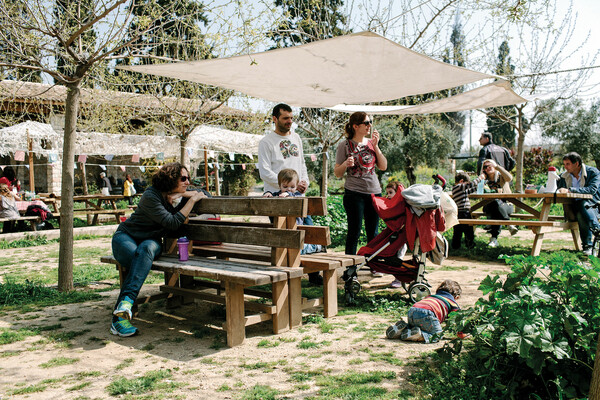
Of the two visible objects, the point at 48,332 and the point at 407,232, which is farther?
the point at 407,232

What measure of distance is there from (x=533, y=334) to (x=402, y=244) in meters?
2.52

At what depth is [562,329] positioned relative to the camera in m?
2.23

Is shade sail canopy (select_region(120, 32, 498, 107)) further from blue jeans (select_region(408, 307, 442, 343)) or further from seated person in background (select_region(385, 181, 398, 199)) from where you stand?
blue jeans (select_region(408, 307, 442, 343))

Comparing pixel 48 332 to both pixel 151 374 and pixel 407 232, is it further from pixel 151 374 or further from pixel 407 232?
pixel 407 232

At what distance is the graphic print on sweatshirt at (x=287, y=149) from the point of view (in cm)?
500

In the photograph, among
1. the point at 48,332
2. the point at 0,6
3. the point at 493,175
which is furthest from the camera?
the point at 493,175

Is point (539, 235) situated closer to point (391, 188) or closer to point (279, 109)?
point (391, 188)

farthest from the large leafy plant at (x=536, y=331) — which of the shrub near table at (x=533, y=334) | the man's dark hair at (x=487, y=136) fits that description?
the man's dark hair at (x=487, y=136)

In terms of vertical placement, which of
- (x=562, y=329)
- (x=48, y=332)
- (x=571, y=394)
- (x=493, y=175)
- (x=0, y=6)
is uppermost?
(x=0, y=6)

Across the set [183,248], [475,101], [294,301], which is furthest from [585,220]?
[183,248]

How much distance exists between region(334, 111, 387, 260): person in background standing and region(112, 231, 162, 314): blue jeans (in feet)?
6.43

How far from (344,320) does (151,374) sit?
1.72 metres


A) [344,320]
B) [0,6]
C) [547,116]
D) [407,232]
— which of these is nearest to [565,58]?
[407,232]

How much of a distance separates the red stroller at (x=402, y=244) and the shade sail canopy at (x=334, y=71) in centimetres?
129
